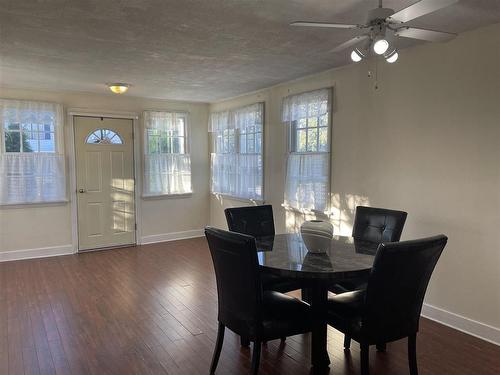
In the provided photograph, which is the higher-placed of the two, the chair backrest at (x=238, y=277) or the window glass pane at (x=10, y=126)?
the window glass pane at (x=10, y=126)

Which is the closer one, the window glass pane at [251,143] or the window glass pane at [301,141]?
the window glass pane at [301,141]

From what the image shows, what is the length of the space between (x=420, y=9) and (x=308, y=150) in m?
2.73

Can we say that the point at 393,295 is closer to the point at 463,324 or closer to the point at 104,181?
the point at 463,324

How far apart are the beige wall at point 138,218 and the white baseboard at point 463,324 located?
13.6 feet

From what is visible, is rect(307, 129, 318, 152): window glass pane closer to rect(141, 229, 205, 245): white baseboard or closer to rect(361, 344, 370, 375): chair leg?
rect(361, 344, 370, 375): chair leg

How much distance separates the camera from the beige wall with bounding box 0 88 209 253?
510 cm

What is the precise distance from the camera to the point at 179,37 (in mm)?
2914

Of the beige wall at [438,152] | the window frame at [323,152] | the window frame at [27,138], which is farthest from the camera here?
the window frame at [27,138]

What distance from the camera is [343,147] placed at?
4.01 m

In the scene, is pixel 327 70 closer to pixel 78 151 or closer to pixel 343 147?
pixel 343 147

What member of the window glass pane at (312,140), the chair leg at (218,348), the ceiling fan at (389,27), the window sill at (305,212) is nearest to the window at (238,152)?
the window sill at (305,212)

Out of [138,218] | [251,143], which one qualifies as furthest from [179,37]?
[138,218]

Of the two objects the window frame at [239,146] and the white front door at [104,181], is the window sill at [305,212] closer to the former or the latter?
the window frame at [239,146]

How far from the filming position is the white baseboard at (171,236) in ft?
20.1
